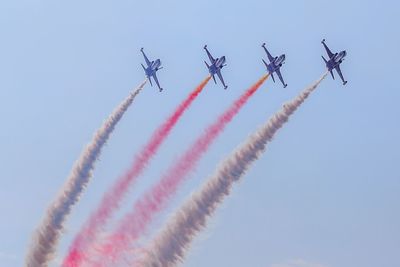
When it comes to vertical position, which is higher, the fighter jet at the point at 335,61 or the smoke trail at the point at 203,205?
the fighter jet at the point at 335,61

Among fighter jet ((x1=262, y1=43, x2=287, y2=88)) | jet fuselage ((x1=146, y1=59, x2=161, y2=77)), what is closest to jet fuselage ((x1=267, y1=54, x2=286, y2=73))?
fighter jet ((x1=262, y1=43, x2=287, y2=88))

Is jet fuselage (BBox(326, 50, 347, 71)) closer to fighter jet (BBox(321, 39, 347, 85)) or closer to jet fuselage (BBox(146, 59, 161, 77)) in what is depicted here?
fighter jet (BBox(321, 39, 347, 85))

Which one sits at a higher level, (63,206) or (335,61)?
(335,61)

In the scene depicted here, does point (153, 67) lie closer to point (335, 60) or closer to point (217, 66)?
point (217, 66)

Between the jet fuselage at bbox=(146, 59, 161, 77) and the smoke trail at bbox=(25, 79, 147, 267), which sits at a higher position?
the jet fuselage at bbox=(146, 59, 161, 77)

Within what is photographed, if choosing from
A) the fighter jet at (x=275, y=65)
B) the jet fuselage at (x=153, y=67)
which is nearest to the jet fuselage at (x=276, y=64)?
the fighter jet at (x=275, y=65)

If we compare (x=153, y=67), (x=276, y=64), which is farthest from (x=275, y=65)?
(x=153, y=67)

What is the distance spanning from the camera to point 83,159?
9856cm

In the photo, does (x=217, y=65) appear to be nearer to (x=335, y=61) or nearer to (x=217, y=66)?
(x=217, y=66)

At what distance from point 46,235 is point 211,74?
3235 centimetres

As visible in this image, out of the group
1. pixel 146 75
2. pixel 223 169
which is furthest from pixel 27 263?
pixel 146 75

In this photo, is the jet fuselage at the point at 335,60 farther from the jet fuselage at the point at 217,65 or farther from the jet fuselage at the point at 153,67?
the jet fuselage at the point at 153,67

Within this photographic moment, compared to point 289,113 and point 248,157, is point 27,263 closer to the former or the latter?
point 248,157

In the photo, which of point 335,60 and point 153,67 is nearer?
point 335,60
